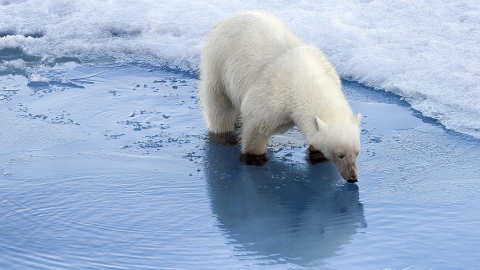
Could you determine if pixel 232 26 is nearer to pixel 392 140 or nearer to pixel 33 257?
pixel 392 140

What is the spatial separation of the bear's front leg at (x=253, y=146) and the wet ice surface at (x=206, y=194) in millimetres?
83

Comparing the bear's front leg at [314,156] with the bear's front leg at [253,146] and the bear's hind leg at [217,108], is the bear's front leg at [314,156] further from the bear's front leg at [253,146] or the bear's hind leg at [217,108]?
the bear's hind leg at [217,108]

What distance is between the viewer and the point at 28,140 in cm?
579

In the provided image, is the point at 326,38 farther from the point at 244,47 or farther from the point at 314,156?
the point at 314,156

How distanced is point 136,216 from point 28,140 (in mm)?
1686

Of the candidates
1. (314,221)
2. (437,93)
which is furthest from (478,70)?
(314,221)

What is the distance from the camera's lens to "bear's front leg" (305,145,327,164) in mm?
5391

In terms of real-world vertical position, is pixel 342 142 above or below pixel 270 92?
below

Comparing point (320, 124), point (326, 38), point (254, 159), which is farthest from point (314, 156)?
point (326, 38)

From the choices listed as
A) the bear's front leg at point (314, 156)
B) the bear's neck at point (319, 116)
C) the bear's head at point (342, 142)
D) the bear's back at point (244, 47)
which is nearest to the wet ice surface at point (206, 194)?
the bear's front leg at point (314, 156)

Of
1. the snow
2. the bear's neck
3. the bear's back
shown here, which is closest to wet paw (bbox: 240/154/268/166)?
the bear's back

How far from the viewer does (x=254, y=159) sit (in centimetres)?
546

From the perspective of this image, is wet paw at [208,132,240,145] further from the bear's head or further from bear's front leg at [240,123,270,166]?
the bear's head

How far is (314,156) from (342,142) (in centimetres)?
80
